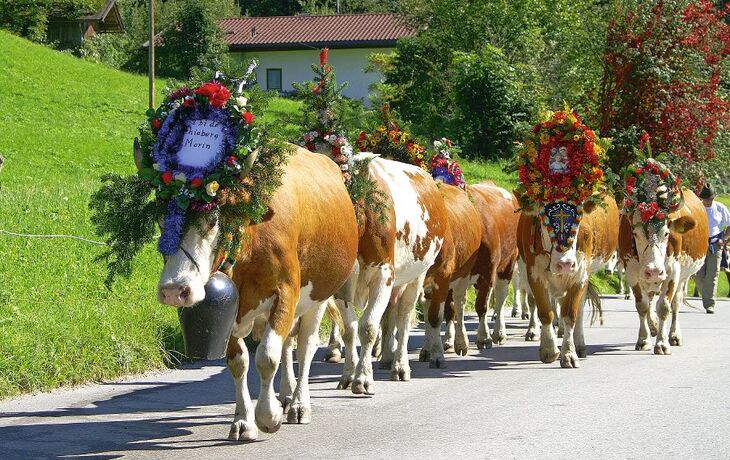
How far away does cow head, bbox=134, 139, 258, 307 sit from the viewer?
7387 mm

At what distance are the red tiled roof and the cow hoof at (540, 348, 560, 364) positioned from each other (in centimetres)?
5109

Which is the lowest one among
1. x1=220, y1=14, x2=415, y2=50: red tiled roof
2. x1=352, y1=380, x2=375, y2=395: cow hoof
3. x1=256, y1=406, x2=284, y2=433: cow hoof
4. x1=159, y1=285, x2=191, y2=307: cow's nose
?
x1=352, y1=380, x2=375, y2=395: cow hoof

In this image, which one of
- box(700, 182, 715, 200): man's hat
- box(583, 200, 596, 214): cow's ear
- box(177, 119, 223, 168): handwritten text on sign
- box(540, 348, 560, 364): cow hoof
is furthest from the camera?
box(700, 182, 715, 200): man's hat

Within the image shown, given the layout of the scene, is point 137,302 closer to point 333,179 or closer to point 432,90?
point 333,179

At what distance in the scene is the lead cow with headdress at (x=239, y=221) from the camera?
7.61 metres

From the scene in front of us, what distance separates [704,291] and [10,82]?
2437 centimetres

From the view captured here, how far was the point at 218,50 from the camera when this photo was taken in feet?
200

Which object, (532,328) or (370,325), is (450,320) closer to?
(532,328)

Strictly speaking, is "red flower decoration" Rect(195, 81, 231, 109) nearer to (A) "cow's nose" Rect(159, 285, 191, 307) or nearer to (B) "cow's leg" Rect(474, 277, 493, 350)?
(A) "cow's nose" Rect(159, 285, 191, 307)

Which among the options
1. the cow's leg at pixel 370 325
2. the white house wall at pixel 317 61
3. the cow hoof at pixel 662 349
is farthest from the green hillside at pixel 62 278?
the white house wall at pixel 317 61

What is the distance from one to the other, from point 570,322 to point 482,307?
191 cm

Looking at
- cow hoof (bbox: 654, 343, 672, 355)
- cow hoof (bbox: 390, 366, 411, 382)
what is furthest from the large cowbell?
cow hoof (bbox: 390, 366, 411, 382)

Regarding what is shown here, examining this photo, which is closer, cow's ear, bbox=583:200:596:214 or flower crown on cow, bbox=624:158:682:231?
cow's ear, bbox=583:200:596:214

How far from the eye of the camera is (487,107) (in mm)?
36344
